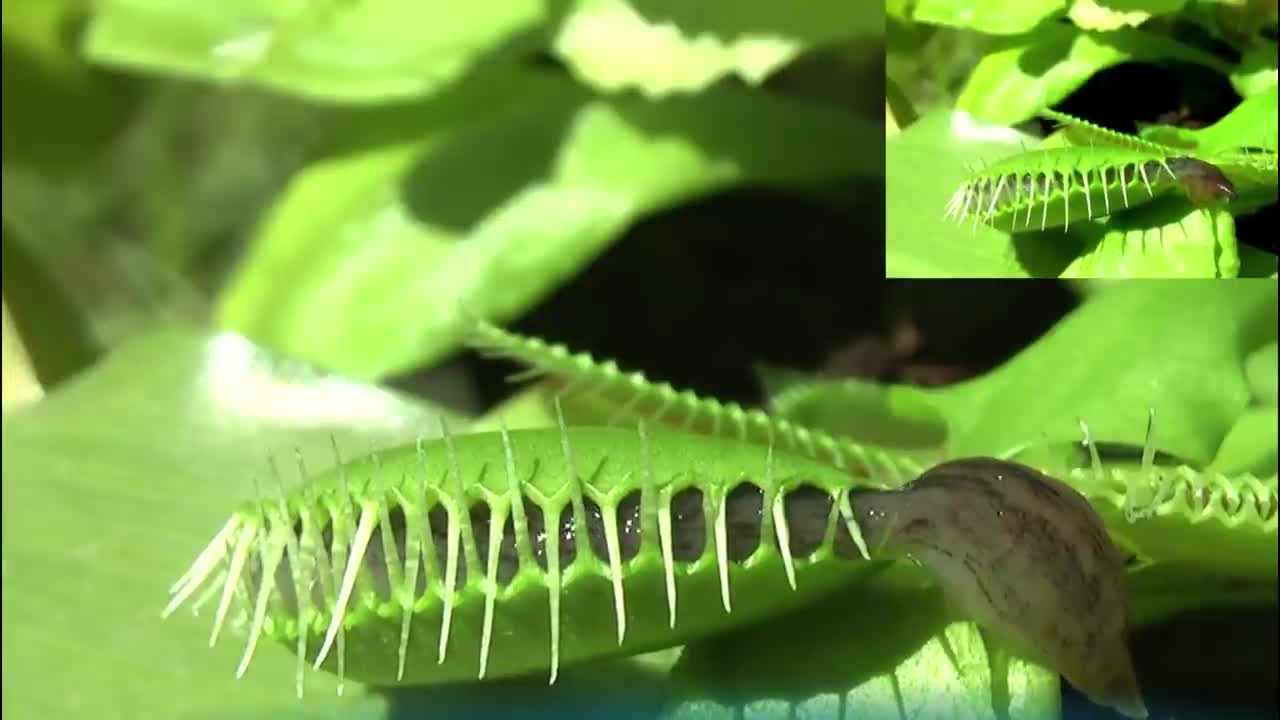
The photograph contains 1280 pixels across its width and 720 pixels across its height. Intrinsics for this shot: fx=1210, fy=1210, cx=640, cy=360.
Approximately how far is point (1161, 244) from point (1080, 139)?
1.7 inches

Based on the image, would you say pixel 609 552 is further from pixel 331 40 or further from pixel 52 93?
pixel 52 93

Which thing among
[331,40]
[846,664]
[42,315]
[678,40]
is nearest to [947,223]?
[846,664]

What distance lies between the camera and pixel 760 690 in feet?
1.08

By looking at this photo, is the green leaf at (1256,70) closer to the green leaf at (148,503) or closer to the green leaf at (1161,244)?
the green leaf at (1161,244)

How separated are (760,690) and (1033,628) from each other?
8cm

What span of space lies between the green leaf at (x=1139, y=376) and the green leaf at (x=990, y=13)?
0.35 feet

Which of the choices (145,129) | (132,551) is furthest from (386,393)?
(145,129)

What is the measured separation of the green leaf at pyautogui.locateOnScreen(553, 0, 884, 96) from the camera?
1.92 ft

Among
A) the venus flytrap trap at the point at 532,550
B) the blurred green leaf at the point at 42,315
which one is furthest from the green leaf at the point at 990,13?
the blurred green leaf at the point at 42,315

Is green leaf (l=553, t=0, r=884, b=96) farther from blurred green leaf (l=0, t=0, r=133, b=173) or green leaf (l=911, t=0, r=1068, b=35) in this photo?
blurred green leaf (l=0, t=0, r=133, b=173)

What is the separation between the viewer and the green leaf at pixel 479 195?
1.94ft

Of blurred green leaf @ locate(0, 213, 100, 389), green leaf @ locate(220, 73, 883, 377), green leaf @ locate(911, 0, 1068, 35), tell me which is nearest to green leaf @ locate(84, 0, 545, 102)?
green leaf @ locate(220, 73, 883, 377)

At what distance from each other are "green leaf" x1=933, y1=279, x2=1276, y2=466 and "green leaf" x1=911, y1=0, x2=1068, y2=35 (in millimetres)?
105

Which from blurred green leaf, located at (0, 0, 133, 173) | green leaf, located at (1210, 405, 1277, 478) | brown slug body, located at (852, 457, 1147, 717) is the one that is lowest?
blurred green leaf, located at (0, 0, 133, 173)
